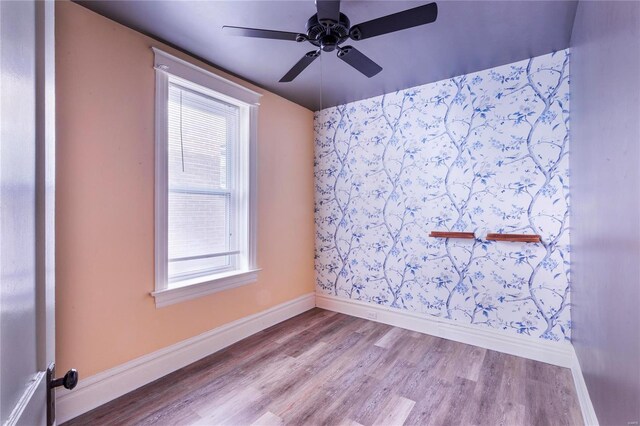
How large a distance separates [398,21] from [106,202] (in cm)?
204

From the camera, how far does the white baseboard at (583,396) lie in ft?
5.16

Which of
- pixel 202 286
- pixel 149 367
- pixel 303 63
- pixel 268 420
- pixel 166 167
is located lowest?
pixel 268 420

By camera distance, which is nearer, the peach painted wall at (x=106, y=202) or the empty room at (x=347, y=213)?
the empty room at (x=347, y=213)

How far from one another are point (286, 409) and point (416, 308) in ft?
5.46

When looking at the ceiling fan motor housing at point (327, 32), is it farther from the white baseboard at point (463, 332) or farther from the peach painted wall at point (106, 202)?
the white baseboard at point (463, 332)

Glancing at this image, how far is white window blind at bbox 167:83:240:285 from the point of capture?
232 cm

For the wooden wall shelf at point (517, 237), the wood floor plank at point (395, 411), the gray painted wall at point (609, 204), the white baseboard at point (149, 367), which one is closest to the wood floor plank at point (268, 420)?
the wood floor plank at point (395, 411)

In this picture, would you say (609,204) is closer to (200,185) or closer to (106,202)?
(200,185)

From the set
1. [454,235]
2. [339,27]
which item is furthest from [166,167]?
[454,235]

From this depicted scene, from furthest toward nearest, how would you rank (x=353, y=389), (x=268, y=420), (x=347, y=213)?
(x=347, y=213) → (x=353, y=389) → (x=268, y=420)

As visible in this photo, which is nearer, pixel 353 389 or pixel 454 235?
pixel 353 389

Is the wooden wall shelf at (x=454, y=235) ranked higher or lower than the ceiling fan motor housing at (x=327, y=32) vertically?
lower

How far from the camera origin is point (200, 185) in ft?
8.21

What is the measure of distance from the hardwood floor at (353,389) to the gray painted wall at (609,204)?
44cm
